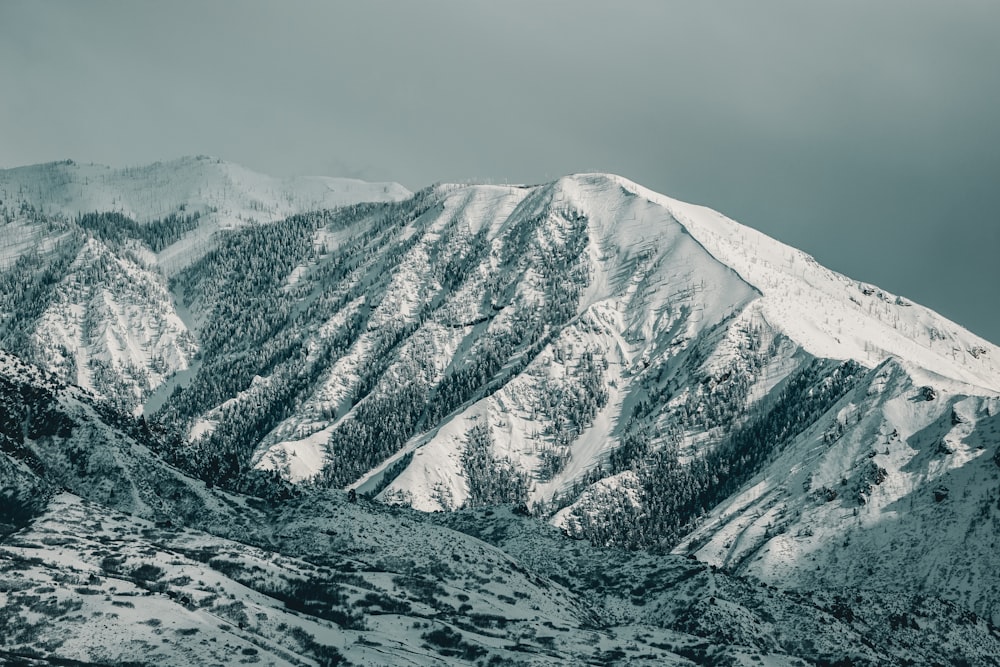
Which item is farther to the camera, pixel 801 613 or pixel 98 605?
pixel 801 613

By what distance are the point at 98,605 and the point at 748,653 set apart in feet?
281

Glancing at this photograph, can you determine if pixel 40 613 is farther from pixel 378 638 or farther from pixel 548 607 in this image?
pixel 548 607

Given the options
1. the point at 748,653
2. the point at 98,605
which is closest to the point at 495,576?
the point at 748,653

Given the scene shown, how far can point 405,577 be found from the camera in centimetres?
18225

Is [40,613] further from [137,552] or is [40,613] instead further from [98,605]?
[137,552]

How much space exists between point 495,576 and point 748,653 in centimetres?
4159

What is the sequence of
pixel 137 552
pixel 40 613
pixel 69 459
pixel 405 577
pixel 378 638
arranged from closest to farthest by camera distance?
1. pixel 40 613
2. pixel 378 638
3. pixel 137 552
4. pixel 405 577
5. pixel 69 459

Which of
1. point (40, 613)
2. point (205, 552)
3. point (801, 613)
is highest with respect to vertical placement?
point (801, 613)

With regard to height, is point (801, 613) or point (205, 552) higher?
point (801, 613)

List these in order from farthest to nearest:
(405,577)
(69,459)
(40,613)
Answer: (69,459) < (405,577) < (40,613)

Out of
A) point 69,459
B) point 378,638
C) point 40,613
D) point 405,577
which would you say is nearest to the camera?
point 40,613

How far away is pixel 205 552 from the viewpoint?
173 m

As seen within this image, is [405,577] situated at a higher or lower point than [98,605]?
higher

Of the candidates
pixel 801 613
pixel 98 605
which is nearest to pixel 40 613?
pixel 98 605
